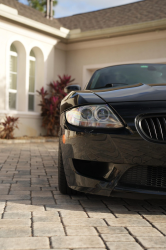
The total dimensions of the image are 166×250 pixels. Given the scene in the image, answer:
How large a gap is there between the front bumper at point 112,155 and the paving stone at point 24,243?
2.43ft

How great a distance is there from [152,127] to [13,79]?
33.5 feet

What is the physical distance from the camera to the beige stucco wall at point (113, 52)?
11.9 m

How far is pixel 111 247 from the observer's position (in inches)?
76.0

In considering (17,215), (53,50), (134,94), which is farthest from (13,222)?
(53,50)

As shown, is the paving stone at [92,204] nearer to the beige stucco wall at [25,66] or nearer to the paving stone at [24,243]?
the paving stone at [24,243]

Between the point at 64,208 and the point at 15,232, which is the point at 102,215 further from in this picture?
the point at 15,232

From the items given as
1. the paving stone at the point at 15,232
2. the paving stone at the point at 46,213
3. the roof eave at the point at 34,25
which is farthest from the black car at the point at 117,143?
the roof eave at the point at 34,25

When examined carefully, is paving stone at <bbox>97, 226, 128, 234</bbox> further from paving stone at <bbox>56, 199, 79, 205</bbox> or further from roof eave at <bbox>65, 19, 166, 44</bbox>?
roof eave at <bbox>65, 19, 166, 44</bbox>

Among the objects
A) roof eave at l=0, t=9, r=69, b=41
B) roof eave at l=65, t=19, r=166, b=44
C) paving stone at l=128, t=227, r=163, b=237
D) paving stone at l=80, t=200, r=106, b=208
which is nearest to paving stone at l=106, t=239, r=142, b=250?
paving stone at l=128, t=227, r=163, b=237

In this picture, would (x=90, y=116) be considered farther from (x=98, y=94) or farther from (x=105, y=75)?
(x=105, y=75)

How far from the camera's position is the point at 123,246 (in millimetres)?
1951

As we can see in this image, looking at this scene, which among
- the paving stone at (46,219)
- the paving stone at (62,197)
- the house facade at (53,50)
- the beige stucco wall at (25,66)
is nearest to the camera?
the paving stone at (46,219)

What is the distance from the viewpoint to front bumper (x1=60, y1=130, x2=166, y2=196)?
2475 millimetres

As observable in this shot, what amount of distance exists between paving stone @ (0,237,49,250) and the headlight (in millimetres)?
980
